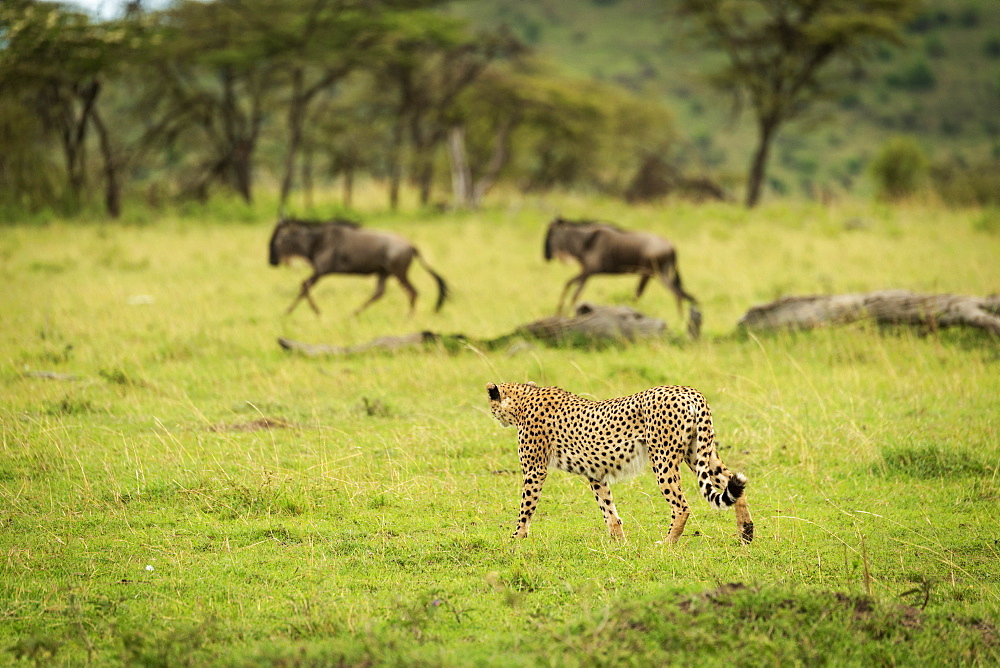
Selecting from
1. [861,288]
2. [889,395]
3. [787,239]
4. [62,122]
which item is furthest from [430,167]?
[889,395]

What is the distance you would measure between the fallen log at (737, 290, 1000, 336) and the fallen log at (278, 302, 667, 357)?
1263mm

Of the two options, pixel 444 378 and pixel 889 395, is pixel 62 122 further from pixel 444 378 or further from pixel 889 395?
pixel 889 395

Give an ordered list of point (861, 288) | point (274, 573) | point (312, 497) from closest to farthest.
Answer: point (274, 573)
point (312, 497)
point (861, 288)

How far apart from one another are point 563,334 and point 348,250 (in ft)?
14.7

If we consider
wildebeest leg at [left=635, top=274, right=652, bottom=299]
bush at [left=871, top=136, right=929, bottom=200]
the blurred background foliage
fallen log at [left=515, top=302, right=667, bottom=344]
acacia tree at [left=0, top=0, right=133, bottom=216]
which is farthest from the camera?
bush at [left=871, top=136, right=929, bottom=200]

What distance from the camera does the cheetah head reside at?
19.3 feet

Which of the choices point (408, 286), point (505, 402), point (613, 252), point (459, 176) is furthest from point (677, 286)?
point (459, 176)

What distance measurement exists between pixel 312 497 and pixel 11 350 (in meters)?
6.41

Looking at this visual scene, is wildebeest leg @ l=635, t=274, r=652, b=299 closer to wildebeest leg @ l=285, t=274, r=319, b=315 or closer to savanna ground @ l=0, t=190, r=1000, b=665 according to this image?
savanna ground @ l=0, t=190, r=1000, b=665

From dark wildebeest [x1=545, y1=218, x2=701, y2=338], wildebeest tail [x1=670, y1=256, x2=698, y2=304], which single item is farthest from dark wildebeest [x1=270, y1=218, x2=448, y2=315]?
wildebeest tail [x1=670, y1=256, x2=698, y2=304]

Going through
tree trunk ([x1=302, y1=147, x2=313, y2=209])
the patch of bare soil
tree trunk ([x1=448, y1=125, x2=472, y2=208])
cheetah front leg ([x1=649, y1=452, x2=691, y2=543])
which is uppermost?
cheetah front leg ([x1=649, y1=452, x2=691, y2=543])

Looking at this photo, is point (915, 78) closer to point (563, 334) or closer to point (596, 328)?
point (596, 328)

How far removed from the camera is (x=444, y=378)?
33.4 feet

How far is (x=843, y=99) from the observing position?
2393 inches
